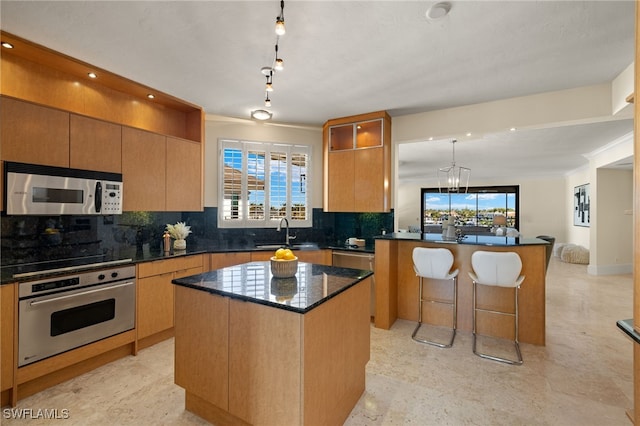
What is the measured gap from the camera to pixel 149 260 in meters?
2.78

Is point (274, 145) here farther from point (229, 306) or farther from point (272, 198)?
point (229, 306)

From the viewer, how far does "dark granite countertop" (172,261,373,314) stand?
1.54m

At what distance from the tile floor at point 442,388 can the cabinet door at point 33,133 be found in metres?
1.85

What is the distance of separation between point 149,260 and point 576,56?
4251 mm

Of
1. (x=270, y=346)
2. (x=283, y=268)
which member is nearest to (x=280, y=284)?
(x=283, y=268)

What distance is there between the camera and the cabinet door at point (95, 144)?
2.57m

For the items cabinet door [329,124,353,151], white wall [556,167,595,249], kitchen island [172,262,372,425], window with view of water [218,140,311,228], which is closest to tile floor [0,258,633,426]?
kitchen island [172,262,372,425]

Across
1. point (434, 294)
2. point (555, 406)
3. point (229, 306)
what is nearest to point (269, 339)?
point (229, 306)

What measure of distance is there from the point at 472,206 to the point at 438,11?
10.3m

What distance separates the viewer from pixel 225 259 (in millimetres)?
3475

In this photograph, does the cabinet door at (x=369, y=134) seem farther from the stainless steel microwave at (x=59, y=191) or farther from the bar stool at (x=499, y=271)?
the stainless steel microwave at (x=59, y=191)

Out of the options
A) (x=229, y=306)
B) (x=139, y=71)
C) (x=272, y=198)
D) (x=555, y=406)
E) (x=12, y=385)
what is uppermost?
(x=139, y=71)

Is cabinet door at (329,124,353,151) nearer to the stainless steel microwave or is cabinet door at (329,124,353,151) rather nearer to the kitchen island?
the kitchen island

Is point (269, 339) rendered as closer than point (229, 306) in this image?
Yes
